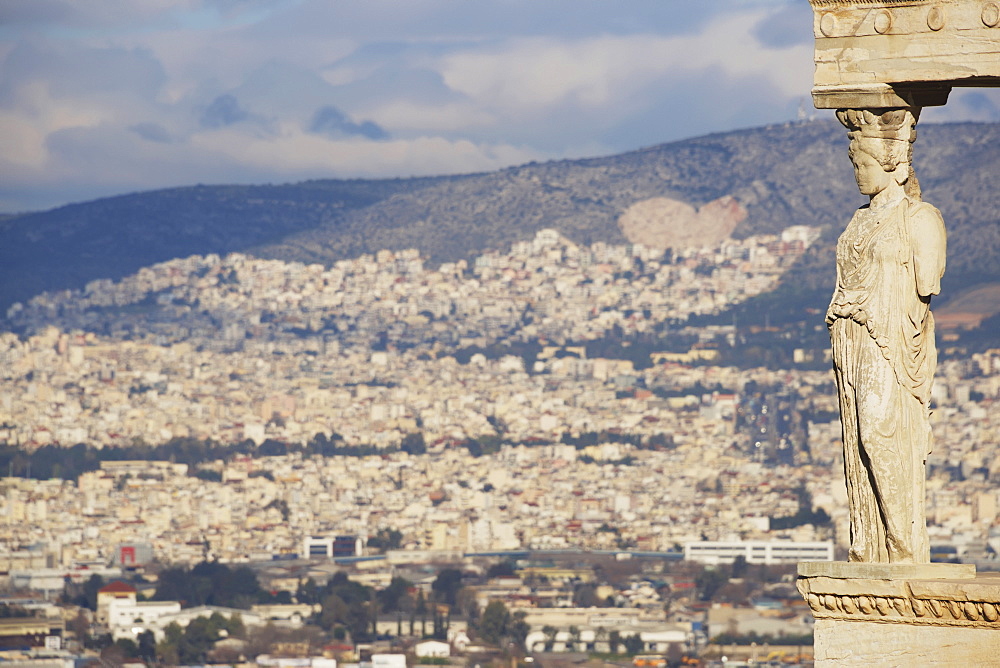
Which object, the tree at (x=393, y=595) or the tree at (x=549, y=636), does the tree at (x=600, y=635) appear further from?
the tree at (x=393, y=595)

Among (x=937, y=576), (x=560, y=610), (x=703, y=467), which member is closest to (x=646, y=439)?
(x=703, y=467)

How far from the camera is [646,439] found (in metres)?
63.6

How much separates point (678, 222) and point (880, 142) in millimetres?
77451

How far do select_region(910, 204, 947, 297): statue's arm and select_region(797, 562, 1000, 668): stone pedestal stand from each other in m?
0.34

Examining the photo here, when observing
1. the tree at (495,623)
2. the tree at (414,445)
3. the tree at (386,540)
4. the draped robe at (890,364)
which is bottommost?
the tree at (495,623)

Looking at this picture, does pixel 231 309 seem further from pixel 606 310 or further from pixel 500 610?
pixel 500 610

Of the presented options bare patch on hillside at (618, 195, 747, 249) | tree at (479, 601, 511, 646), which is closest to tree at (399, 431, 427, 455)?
bare patch on hillside at (618, 195, 747, 249)

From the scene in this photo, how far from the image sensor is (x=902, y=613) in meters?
2.60

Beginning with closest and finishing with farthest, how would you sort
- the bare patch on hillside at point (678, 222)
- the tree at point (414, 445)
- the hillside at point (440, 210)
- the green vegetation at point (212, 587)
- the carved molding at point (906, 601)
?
the carved molding at point (906, 601) → the green vegetation at point (212, 587) → the tree at point (414, 445) → the hillside at point (440, 210) → the bare patch on hillside at point (678, 222)

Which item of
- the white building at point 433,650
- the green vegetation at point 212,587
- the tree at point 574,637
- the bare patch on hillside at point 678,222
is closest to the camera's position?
the white building at point 433,650

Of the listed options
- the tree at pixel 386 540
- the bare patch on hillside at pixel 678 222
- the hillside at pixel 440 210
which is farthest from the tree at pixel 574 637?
the bare patch on hillside at pixel 678 222

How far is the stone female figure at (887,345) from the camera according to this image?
8.69 ft

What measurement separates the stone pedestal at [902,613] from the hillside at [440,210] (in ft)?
230

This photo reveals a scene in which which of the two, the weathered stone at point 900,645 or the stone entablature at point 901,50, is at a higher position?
the stone entablature at point 901,50
